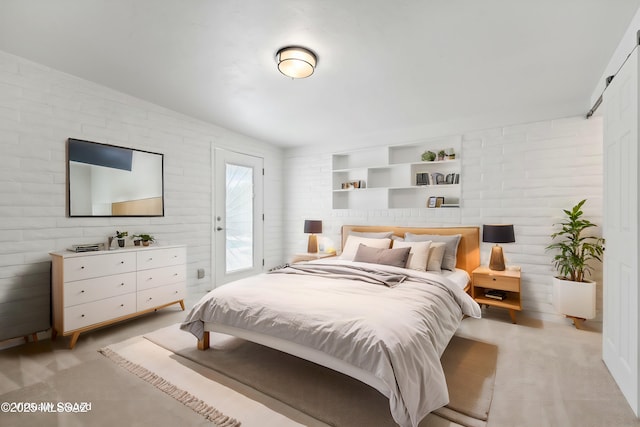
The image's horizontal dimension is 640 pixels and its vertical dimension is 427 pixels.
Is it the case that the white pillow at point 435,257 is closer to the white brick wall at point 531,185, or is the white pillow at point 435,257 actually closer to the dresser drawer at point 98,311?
the white brick wall at point 531,185

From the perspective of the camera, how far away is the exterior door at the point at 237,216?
433 cm

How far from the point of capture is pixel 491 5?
5.95ft

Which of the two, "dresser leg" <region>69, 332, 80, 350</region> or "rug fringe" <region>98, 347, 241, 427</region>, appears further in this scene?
"dresser leg" <region>69, 332, 80, 350</region>

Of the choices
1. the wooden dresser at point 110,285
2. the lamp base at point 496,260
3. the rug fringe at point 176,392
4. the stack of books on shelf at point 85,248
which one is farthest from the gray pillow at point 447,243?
the stack of books on shelf at point 85,248

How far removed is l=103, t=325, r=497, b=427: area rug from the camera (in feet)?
5.66

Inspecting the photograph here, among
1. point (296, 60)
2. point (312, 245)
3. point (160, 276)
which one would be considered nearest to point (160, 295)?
point (160, 276)

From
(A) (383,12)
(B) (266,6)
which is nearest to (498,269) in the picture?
(A) (383,12)

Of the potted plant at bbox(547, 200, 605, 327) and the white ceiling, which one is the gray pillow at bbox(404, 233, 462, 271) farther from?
the white ceiling

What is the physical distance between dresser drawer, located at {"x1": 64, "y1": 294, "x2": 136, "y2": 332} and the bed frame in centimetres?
99

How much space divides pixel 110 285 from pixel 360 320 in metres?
2.42

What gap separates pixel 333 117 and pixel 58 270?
10.7 ft

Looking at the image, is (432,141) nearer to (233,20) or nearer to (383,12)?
(383,12)

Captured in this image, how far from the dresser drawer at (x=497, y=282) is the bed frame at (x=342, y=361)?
0.31 m

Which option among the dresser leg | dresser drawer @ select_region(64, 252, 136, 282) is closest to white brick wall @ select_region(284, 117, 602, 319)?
dresser drawer @ select_region(64, 252, 136, 282)
